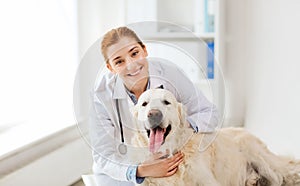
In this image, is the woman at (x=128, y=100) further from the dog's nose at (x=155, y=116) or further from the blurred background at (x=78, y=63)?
the blurred background at (x=78, y=63)

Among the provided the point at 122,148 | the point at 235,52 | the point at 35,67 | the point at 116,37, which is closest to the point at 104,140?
the point at 122,148

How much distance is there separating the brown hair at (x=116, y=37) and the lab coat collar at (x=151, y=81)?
38 mm

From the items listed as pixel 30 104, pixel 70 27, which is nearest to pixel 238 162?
pixel 30 104

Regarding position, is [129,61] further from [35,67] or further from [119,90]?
[35,67]

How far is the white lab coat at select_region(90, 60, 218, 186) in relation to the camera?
806 millimetres

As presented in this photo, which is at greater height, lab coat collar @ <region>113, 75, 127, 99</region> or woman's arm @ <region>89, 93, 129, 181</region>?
lab coat collar @ <region>113, 75, 127, 99</region>

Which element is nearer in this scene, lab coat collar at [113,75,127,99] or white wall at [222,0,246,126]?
lab coat collar at [113,75,127,99]

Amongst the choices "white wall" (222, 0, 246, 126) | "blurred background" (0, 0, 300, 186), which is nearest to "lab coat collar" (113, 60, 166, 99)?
"blurred background" (0, 0, 300, 186)

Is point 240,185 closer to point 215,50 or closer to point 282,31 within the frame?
point 282,31

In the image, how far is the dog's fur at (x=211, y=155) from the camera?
2.58ft

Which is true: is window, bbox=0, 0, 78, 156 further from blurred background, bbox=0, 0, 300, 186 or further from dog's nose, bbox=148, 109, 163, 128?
dog's nose, bbox=148, 109, 163, 128

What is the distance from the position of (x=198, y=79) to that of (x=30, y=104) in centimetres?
88

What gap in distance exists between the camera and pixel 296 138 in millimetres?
1464

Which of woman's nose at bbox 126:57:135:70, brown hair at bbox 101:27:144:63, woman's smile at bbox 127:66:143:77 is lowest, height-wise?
woman's smile at bbox 127:66:143:77
